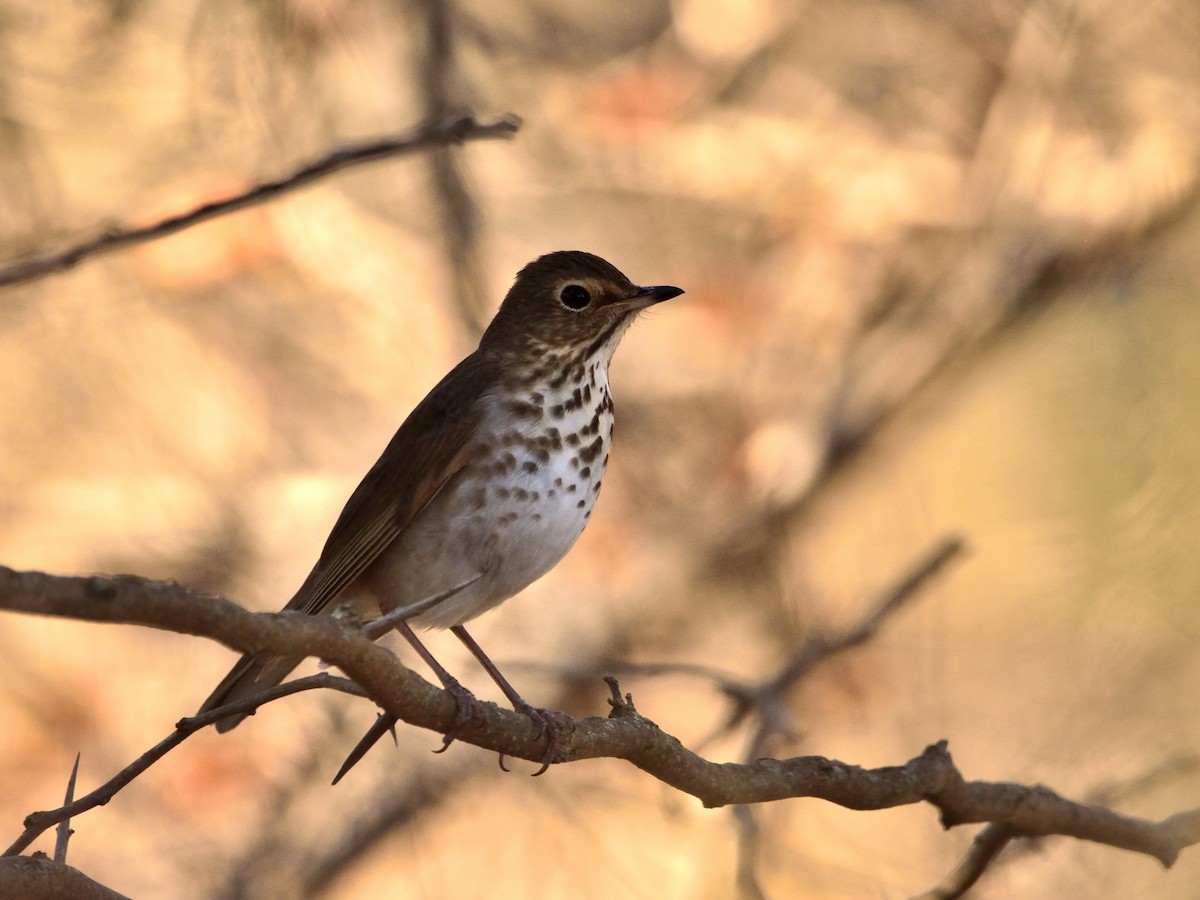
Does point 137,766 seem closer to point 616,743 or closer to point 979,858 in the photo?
point 616,743

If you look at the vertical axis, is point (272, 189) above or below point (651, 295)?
below

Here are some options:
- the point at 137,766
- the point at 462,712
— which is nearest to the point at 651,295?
the point at 462,712

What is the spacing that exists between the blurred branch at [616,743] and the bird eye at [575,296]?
59.6 inches

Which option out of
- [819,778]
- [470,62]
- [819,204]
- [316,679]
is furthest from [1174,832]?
[470,62]

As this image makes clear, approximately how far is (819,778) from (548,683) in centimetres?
429

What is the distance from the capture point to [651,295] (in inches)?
153

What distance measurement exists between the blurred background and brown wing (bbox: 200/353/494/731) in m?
2.49

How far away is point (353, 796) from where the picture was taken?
6.65m

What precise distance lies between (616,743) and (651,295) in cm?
166

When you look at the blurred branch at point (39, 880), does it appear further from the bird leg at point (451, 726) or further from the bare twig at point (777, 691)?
the bare twig at point (777, 691)

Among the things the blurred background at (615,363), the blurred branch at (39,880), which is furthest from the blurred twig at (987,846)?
the blurred background at (615,363)

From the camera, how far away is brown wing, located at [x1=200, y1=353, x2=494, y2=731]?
11.6ft

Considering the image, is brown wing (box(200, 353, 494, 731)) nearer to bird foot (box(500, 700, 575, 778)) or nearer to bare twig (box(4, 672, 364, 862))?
bird foot (box(500, 700, 575, 778))

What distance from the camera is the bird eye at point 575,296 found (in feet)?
12.9
